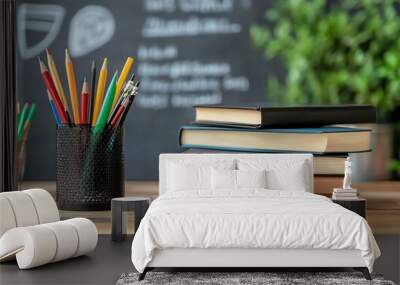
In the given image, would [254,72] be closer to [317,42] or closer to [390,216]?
[317,42]

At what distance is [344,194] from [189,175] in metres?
0.84

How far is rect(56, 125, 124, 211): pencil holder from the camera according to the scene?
5.02 m

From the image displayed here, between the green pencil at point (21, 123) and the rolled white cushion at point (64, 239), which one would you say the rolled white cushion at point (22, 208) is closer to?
the rolled white cushion at point (64, 239)

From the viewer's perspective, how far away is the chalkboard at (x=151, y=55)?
5.99m

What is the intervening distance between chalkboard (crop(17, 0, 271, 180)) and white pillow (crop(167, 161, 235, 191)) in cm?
129

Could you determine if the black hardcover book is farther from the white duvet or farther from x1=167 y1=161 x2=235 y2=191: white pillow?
the white duvet

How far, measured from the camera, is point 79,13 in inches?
239

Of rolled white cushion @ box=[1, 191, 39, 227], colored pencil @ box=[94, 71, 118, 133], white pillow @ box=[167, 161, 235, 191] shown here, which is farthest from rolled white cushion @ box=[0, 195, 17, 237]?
colored pencil @ box=[94, 71, 118, 133]

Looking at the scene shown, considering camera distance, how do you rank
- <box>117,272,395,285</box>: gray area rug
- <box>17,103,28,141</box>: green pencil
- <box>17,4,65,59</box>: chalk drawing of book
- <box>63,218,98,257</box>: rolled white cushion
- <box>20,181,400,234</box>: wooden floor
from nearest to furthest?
<box>117,272,395,285</box>: gray area rug, <box>63,218,98,257</box>: rolled white cushion, <box>20,181,400,234</box>: wooden floor, <box>17,103,28,141</box>: green pencil, <box>17,4,65,59</box>: chalk drawing of book

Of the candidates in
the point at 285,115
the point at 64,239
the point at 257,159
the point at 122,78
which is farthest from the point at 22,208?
the point at 285,115

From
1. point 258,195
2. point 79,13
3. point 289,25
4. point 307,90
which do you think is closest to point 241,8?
point 289,25

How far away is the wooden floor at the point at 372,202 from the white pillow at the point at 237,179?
0.44 m

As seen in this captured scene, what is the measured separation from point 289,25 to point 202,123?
1.31 meters

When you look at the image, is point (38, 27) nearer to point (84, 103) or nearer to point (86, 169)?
point (84, 103)
